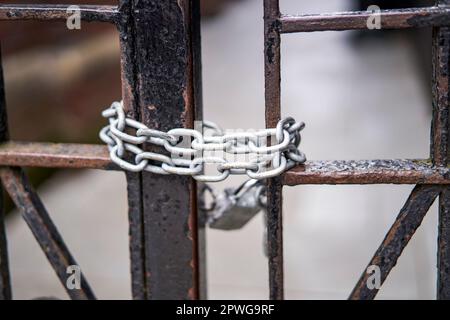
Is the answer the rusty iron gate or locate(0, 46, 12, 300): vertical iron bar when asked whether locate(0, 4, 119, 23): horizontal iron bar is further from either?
locate(0, 46, 12, 300): vertical iron bar

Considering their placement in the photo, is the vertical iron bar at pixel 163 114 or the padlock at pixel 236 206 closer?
the vertical iron bar at pixel 163 114

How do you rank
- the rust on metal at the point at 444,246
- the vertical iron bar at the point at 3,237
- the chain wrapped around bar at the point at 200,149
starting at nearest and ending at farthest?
the chain wrapped around bar at the point at 200,149 → the rust on metal at the point at 444,246 → the vertical iron bar at the point at 3,237

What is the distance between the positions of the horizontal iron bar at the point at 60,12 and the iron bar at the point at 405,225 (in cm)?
57

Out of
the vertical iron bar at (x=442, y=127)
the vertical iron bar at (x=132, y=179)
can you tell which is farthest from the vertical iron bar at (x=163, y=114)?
the vertical iron bar at (x=442, y=127)

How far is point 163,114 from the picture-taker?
113cm

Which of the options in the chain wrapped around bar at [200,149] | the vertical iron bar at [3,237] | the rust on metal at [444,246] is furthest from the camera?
the vertical iron bar at [3,237]

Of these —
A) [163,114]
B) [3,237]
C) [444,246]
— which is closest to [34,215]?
[3,237]

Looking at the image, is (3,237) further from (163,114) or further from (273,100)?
(273,100)

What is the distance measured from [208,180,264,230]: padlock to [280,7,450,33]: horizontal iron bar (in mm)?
325

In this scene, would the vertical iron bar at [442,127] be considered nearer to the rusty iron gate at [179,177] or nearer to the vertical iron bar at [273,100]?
the rusty iron gate at [179,177]

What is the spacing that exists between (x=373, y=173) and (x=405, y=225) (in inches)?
4.6

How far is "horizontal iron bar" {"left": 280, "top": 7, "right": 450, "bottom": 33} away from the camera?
103cm

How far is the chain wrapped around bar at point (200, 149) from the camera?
3.33ft
